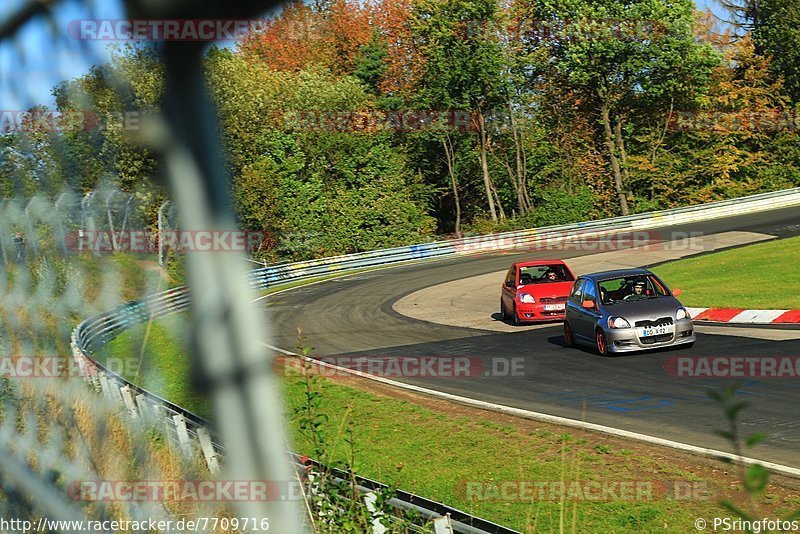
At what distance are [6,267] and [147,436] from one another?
0.95 meters

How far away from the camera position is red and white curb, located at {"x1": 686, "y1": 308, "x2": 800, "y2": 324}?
64.6ft

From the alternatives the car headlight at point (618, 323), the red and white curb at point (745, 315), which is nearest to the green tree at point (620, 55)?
the red and white curb at point (745, 315)

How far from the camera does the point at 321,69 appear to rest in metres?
61.2

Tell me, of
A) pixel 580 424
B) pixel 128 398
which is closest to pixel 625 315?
pixel 580 424

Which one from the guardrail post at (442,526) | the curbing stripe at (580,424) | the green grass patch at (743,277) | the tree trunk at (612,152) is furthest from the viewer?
the tree trunk at (612,152)

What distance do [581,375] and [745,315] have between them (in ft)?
21.9

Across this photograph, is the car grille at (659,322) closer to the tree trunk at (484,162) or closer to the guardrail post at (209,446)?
the guardrail post at (209,446)

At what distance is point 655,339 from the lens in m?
17.1

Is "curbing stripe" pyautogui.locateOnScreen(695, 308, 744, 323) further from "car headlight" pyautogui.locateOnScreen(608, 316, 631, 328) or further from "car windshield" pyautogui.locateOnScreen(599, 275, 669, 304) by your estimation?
"car headlight" pyautogui.locateOnScreen(608, 316, 631, 328)

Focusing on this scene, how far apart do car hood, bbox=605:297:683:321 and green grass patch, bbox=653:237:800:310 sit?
4812 millimetres

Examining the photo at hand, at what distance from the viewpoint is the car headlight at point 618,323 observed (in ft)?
56.6

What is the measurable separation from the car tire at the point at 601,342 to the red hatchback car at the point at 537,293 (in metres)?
6.20

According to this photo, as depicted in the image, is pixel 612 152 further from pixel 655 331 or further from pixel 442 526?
pixel 442 526

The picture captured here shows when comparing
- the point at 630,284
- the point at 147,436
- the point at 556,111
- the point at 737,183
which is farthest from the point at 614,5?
the point at 147,436
